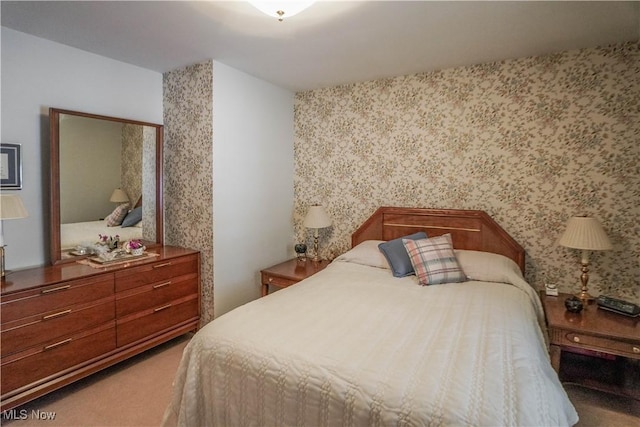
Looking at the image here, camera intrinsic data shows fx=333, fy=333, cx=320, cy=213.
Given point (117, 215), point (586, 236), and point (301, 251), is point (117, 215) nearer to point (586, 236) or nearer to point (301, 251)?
point (301, 251)

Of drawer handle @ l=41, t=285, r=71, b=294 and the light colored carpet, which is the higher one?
drawer handle @ l=41, t=285, r=71, b=294

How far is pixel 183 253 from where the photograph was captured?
2.79 meters

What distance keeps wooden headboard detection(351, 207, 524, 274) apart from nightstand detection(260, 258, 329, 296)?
1.56 feet

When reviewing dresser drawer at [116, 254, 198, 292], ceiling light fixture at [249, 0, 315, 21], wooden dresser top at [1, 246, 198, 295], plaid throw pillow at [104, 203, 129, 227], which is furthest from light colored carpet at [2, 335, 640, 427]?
ceiling light fixture at [249, 0, 315, 21]

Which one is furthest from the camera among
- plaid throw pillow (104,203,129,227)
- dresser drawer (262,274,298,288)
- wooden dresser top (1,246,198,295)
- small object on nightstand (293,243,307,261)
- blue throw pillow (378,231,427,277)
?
small object on nightstand (293,243,307,261)

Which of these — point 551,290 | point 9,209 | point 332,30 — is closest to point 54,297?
point 9,209

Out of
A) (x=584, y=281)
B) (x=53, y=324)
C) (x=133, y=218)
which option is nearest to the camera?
(x=53, y=324)

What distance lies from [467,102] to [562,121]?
690 millimetres

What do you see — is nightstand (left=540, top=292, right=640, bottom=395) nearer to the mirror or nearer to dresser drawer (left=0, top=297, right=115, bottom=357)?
dresser drawer (left=0, top=297, right=115, bottom=357)

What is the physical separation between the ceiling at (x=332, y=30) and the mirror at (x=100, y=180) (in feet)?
1.92

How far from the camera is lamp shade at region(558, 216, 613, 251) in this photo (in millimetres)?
2146

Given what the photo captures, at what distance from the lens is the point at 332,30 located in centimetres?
213

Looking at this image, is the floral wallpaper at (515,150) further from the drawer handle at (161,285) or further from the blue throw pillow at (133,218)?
the blue throw pillow at (133,218)

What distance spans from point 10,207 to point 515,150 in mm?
3485
